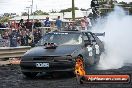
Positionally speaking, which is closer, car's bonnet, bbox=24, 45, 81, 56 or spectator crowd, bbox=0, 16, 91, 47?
car's bonnet, bbox=24, 45, 81, 56

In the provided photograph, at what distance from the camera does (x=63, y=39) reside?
42.4 ft

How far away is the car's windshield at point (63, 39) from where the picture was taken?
502 inches

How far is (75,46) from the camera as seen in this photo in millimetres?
12328

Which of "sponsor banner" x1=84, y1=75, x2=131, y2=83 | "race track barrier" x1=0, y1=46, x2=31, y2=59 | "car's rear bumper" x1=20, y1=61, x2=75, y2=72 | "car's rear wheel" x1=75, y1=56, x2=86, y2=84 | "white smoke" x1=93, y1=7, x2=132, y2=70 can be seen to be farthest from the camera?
"race track barrier" x1=0, y1=46, x2=31, y2=59

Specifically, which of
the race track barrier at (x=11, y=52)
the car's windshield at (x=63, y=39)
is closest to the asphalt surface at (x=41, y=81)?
the car's windshield at (x=63, y=39)

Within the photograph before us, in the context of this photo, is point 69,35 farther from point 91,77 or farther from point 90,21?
point 90,21

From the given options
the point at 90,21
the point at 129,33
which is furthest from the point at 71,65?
the point at 90,21

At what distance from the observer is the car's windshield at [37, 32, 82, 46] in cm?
A: 1274

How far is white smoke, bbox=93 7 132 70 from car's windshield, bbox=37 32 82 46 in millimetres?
1838

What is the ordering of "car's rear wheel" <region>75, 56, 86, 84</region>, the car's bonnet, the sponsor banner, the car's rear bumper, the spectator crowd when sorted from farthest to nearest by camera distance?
the spectator crowd → "car's rear wheel" <region>75, 56, 86, 84</region> → the car's bonnet → the car's rear bumper → the sponsor banner

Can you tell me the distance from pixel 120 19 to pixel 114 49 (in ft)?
14.8

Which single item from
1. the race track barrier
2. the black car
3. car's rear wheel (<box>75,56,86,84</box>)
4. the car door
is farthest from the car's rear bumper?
the race track barrier

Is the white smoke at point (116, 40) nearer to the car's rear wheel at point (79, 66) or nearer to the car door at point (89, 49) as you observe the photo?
the car door at point (89, 49)

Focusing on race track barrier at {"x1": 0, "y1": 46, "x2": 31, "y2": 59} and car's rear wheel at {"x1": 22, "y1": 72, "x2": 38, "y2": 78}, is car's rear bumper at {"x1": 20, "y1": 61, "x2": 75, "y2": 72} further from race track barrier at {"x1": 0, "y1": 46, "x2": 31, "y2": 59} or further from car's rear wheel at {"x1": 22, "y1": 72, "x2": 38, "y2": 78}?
race track barrier at {"x1": 0, "y1": 46, "x2": 31, "y2": 59}
